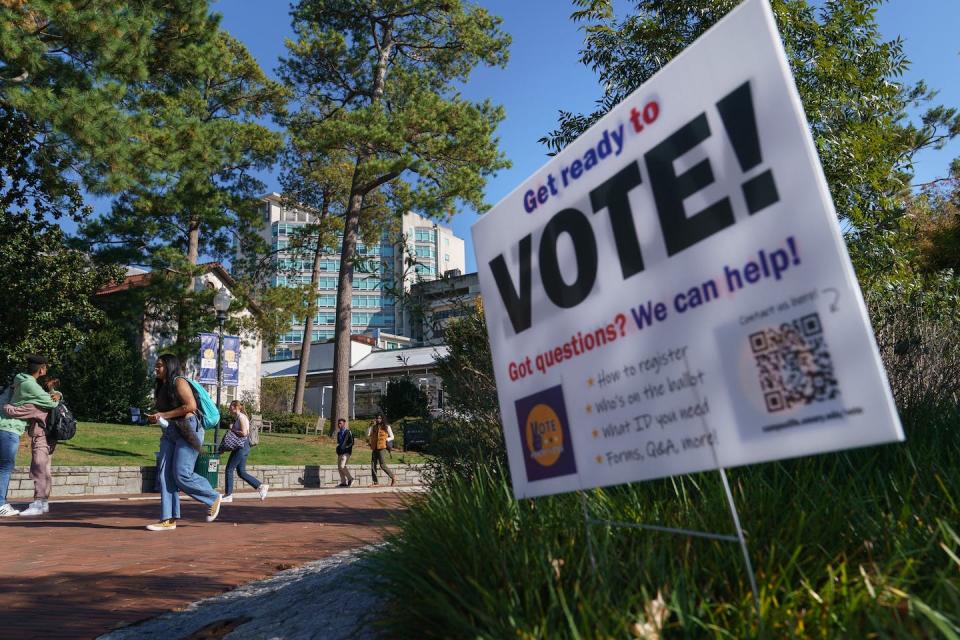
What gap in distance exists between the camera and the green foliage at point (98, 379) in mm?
26688

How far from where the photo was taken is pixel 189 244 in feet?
90.7

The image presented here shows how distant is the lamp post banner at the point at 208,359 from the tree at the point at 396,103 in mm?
5204

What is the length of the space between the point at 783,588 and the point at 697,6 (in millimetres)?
6479

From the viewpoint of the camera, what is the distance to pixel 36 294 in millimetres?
22594

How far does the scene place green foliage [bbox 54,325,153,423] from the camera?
26.7 meters

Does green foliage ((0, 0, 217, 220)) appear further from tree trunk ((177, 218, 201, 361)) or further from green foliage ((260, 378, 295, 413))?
green foliage ((260, 378, 295, 413))

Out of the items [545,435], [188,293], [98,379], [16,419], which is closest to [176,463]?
[16,419]

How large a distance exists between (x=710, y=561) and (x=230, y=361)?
18457 mm

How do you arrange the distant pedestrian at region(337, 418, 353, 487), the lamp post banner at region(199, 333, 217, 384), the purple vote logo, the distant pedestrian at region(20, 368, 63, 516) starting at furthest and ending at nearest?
the lamp post banner at region(199, 333, 217, 384)
the distant pedestrian at region(337, 418, 353, 487)
the distant pedestrian at region(20, 368, 63, 516)
the purple vote logo

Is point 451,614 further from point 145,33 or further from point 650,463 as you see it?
point 145,33

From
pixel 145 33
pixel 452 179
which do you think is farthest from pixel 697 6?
pixel 452 179

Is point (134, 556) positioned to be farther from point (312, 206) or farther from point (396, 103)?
point (312, 206)

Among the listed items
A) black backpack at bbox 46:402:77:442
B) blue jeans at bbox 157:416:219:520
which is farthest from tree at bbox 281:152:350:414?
blue jeans at bbox 157:416:219:520

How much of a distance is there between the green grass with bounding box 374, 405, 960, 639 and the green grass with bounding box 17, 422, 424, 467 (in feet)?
A: 38.7
